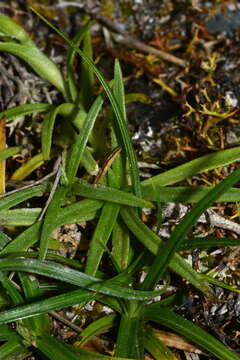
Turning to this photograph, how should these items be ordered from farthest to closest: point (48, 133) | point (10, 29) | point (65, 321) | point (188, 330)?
1. point (10, 29)
2. point (48, 133)
3. point (65, 321)
4. point (188, 330)

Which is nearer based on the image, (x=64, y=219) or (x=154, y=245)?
(x=154, y=245)

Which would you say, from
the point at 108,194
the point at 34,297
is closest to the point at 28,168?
the point at 108,194

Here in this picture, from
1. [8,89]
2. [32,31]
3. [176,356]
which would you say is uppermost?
[32,31]

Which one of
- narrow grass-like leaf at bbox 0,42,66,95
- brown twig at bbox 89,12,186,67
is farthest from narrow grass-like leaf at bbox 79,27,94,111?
brown twig at bbox 89,12,186,67

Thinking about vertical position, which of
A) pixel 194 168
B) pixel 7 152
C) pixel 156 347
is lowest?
pixel 156 347

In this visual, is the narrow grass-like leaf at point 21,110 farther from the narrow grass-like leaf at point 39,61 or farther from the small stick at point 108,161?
the small stick at point 108,161

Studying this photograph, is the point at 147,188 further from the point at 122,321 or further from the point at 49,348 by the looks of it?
the point at 49,348

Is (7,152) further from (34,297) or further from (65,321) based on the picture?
(65,321)

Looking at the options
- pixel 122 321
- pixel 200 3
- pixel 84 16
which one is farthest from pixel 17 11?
pixel 122 321
